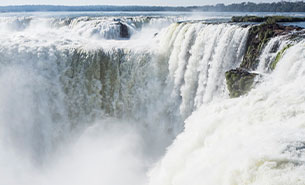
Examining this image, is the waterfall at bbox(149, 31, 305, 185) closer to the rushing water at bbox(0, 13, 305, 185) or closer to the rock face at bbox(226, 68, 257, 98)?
the rock face at bbox(226, 68, 257, 98)

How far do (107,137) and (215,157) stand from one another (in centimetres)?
771

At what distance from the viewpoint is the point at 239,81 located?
327 inches

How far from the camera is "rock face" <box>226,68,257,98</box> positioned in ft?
26.7

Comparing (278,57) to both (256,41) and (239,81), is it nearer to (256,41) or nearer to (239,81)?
(239,81)

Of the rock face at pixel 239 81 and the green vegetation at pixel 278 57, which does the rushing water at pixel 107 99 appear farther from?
the rock face at pixel 239 81

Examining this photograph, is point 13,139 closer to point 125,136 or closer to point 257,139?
point 125,136

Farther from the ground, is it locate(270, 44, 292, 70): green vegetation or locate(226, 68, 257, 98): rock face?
locate(270, 44, 292, 70): green vegetation

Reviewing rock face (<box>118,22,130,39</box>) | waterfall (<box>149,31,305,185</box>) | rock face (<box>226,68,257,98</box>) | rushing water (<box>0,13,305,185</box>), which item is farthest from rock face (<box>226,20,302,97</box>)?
rock face (<box>118,22,130,39</box>)

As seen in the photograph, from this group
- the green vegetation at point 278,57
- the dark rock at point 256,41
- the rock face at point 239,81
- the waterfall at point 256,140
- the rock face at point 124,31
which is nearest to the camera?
the waterfall at point 256,140

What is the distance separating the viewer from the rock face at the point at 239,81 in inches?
320

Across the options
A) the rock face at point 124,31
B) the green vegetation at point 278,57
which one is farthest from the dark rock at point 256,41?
the rock face at point 124,31

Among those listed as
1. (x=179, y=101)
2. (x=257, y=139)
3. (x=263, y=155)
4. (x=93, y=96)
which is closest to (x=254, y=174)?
(x=263, y=155)

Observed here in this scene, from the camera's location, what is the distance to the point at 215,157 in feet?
18.8

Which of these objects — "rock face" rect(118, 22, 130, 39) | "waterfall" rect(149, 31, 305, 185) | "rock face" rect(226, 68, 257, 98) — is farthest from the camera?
"rock face" rect(118, 22, 130, 39)
